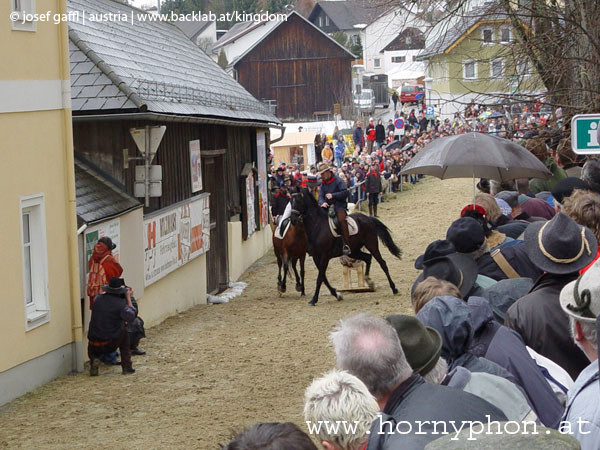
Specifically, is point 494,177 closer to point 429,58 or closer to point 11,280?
point 429,58

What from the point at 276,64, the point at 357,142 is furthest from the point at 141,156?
the point at 276,64

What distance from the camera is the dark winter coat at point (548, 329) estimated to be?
5.01m

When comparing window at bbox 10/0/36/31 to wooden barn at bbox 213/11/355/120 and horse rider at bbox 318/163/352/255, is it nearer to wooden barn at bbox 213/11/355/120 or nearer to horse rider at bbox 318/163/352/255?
horse rider at bbox 318/163/352/255

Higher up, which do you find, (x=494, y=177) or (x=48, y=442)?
(x=494, y=177)

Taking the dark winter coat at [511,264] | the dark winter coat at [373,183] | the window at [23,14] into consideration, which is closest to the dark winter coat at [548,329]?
the dark winter coat at [511,264]

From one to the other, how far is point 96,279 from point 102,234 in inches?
42.1

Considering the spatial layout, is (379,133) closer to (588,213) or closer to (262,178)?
(262,178)

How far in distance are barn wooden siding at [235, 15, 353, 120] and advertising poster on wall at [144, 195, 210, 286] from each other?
50.6 metres

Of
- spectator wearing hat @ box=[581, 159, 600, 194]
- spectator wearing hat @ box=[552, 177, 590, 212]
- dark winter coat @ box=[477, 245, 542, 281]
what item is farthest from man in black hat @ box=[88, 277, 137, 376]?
spectator wearing hat @ box=[581, 159, 600, 194]

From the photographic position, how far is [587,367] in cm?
357

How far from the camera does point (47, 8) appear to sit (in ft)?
37.2

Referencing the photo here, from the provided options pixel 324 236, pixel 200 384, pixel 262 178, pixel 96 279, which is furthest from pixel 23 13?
pixel 262 178

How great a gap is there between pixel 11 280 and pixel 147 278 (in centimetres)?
407

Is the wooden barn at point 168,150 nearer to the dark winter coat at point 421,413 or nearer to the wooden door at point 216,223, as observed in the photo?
the wooden door at point 216,223
